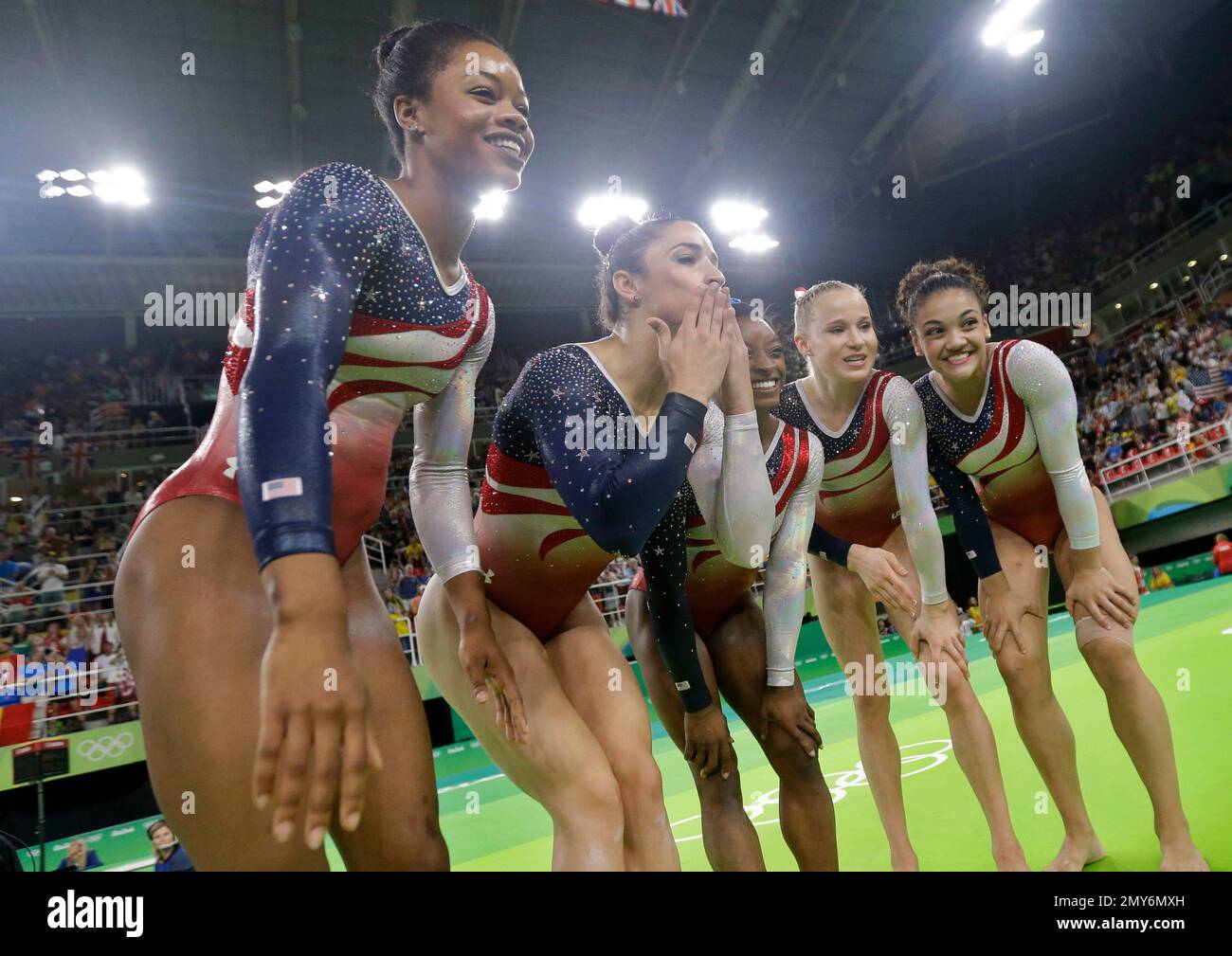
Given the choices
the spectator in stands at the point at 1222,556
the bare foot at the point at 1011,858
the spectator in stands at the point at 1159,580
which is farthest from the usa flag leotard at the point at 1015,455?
the spectator in stands at the point at 1159,580

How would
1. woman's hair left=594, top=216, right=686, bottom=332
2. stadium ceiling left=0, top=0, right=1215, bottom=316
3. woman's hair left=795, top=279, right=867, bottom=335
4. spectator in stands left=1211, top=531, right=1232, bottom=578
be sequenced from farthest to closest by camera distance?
spectator in stands left=1211, top=531, right=1232, bottom=578, stadium ceiling left=0, top=0, right=1215, bottom=316, woman's hair left=795, top=279, right=867, bottom=335, woman's hair left=594, top=216, right=686, bottom=332

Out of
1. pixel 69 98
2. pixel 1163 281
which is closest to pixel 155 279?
pixel 69 98

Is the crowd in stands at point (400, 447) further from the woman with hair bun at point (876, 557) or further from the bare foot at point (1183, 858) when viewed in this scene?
the bare foot at point (1183, 858)

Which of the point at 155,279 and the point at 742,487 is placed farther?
the point at 155,279

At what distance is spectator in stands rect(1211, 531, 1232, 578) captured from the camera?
12.8 metres

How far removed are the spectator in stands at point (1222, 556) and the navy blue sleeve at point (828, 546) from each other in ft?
42.4

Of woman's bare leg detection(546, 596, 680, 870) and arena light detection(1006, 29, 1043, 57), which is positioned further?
arena light detection(1006, 29, 1043, 57)

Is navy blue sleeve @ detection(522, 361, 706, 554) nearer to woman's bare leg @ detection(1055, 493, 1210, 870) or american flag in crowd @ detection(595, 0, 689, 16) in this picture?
woman's bare leg @ detection(1055, 493, 1210, 870)

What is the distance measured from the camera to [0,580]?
8953 millimetres

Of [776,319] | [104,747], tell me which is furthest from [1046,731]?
[104,747]

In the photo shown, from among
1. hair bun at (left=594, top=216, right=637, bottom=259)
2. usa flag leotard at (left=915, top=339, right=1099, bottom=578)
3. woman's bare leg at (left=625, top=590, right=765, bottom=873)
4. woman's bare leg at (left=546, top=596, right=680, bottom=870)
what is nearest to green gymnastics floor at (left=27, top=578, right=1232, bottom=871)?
woman's bare leg at (left=625, top=590, right=765, bottom=873)

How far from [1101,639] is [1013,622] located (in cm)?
31
